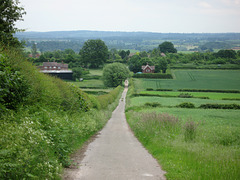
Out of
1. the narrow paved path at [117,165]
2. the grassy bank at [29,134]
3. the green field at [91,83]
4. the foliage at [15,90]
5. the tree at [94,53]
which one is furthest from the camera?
the tree at [94,53]

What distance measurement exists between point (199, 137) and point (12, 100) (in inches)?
398

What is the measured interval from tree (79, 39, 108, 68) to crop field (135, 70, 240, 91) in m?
41.0

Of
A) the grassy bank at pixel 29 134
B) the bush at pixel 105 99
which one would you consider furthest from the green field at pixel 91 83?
the grassy bank at pixel 29 134

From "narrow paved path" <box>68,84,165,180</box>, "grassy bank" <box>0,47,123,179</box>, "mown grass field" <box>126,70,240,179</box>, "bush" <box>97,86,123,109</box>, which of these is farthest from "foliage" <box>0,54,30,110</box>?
"bush" <box>97,86,123,109</box>

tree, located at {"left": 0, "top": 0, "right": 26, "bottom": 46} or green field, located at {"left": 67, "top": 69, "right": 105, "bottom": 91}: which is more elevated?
tree, located at {"left": 0, "top": 0, "right": 26, "bottom": 46}

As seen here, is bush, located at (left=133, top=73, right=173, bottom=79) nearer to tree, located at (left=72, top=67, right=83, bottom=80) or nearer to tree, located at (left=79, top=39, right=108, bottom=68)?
tree, located at (left=72, top=67, right=83, bottom=80)

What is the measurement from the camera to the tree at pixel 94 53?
127 m

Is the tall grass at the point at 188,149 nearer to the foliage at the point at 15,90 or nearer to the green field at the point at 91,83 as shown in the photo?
the foliage at the point at 15,90

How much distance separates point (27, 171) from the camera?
6582 millimetres

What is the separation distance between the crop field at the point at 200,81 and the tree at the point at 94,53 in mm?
40960

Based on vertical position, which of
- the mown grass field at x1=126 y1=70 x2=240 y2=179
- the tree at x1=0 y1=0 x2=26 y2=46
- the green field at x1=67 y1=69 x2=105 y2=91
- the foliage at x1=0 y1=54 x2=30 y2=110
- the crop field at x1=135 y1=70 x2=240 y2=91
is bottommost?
the green field at x1=67 y1=69 x2=105 y2=91

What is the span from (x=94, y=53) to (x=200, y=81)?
5904 centimetres

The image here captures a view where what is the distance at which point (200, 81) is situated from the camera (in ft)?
291

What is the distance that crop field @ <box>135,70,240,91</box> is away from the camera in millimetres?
79744
